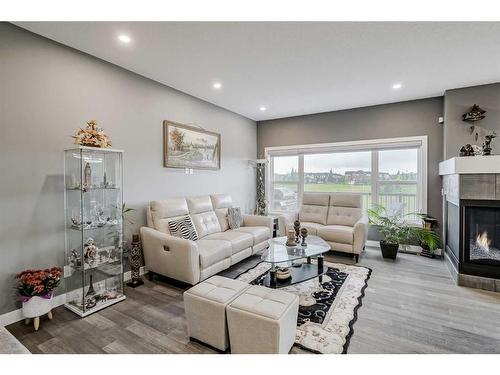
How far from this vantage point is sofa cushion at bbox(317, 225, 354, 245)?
3884 millimetres

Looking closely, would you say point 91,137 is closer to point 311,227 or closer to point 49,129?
point 49,129

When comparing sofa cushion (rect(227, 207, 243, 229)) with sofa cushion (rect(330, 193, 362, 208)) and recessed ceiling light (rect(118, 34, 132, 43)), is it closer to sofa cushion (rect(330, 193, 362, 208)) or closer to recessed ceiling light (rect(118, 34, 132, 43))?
sofa cushion (rect(330, 193, 362, 208))

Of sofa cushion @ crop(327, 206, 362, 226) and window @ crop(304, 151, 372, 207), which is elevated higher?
window @ crop(304, 151, 372, 207)

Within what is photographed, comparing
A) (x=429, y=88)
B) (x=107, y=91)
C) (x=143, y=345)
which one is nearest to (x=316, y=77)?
(x=429, y=88)

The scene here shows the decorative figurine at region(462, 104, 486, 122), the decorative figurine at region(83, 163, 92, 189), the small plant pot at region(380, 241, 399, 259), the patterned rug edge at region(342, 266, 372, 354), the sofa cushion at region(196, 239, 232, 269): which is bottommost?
the patterned rug edge at region(342, 266, 372, 354)

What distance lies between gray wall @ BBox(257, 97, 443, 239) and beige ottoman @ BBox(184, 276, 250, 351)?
3.87m

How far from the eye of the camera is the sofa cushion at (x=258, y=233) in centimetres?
390

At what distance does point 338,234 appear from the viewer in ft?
13.1

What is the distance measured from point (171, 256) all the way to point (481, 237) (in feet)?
12.7

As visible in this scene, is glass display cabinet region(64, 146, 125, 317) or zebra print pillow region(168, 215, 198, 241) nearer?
glass display cabinet region(64, 146, 125, 317)

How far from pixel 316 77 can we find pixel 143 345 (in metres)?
3.65

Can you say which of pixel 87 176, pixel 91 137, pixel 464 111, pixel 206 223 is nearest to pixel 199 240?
pixel 206 223

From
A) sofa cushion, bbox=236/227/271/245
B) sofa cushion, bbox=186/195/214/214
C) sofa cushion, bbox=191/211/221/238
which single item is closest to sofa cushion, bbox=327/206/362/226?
sofa cushion, bbox=236/227/271/245

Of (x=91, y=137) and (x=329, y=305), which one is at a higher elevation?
(x=91, y=137)
